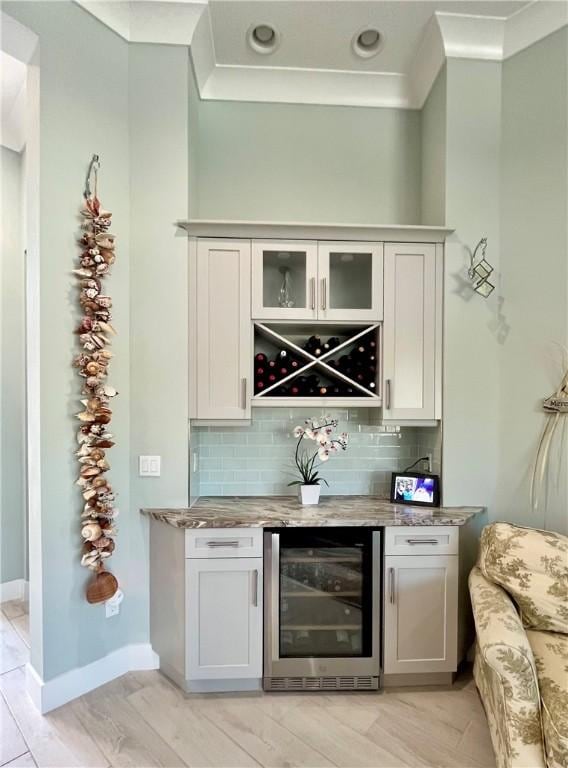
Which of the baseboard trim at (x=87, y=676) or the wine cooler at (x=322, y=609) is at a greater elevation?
the wine cooler at (x=322, y=609)

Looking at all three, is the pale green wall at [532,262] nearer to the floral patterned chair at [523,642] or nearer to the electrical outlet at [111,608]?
the floral patterned chair at [523,642]

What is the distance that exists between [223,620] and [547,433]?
76.3 inches

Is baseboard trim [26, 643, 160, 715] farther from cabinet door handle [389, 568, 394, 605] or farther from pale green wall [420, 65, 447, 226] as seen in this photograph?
pale green wall [420, 65, 447, 226]

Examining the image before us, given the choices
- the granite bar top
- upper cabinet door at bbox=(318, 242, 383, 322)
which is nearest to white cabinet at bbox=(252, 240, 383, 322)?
upper cabinet door at bbox=(318, 242, 383, 322)

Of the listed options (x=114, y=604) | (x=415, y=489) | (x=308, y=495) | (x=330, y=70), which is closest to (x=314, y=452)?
(x=308, y=495)

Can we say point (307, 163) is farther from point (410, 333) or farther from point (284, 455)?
point (284, 455)

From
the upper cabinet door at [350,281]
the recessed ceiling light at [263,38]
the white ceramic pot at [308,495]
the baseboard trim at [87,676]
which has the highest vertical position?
the recessed ceiling light at [263,38]

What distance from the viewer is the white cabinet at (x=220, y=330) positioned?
87.8 inches

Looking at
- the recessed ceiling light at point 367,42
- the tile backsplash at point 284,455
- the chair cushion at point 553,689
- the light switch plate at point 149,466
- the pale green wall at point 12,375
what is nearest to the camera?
the chair cushion at point 553,689

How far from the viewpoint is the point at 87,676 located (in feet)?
6.74

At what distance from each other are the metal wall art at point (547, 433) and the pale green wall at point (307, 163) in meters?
1.39

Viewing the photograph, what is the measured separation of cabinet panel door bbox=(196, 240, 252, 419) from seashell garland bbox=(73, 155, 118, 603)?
0.46 m

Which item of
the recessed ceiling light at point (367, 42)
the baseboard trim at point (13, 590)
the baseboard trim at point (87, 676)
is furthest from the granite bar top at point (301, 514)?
the recessed ceiling light at point (367, 42)

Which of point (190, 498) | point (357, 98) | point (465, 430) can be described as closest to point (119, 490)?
point (190, 498)
